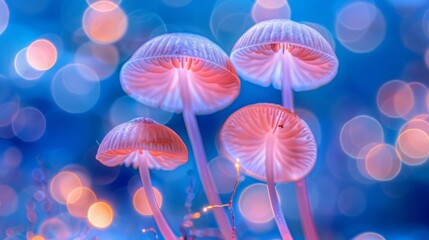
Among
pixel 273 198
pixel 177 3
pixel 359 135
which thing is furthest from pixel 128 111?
pixel 359 135

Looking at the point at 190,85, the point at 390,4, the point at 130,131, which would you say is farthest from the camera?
Result: the point at 390,4

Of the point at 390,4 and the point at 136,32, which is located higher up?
the point at 136,32

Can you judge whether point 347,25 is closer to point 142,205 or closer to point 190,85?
point 190,85

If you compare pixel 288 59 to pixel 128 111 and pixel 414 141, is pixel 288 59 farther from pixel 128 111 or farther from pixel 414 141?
pixel 128 111

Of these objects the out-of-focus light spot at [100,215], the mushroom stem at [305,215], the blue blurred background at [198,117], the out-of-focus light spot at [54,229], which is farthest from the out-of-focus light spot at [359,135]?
the out-of-focus light spot at [54,229]

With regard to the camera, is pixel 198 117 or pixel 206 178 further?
pixel 198 117

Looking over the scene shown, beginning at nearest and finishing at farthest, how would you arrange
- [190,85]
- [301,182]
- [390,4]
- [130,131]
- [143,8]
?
1. [130,131]
2. [301,182]
3. [190,85]
4. [390,4]
5. [143,8]

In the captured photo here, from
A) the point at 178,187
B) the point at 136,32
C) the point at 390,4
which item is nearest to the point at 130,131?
the point at 178,187
